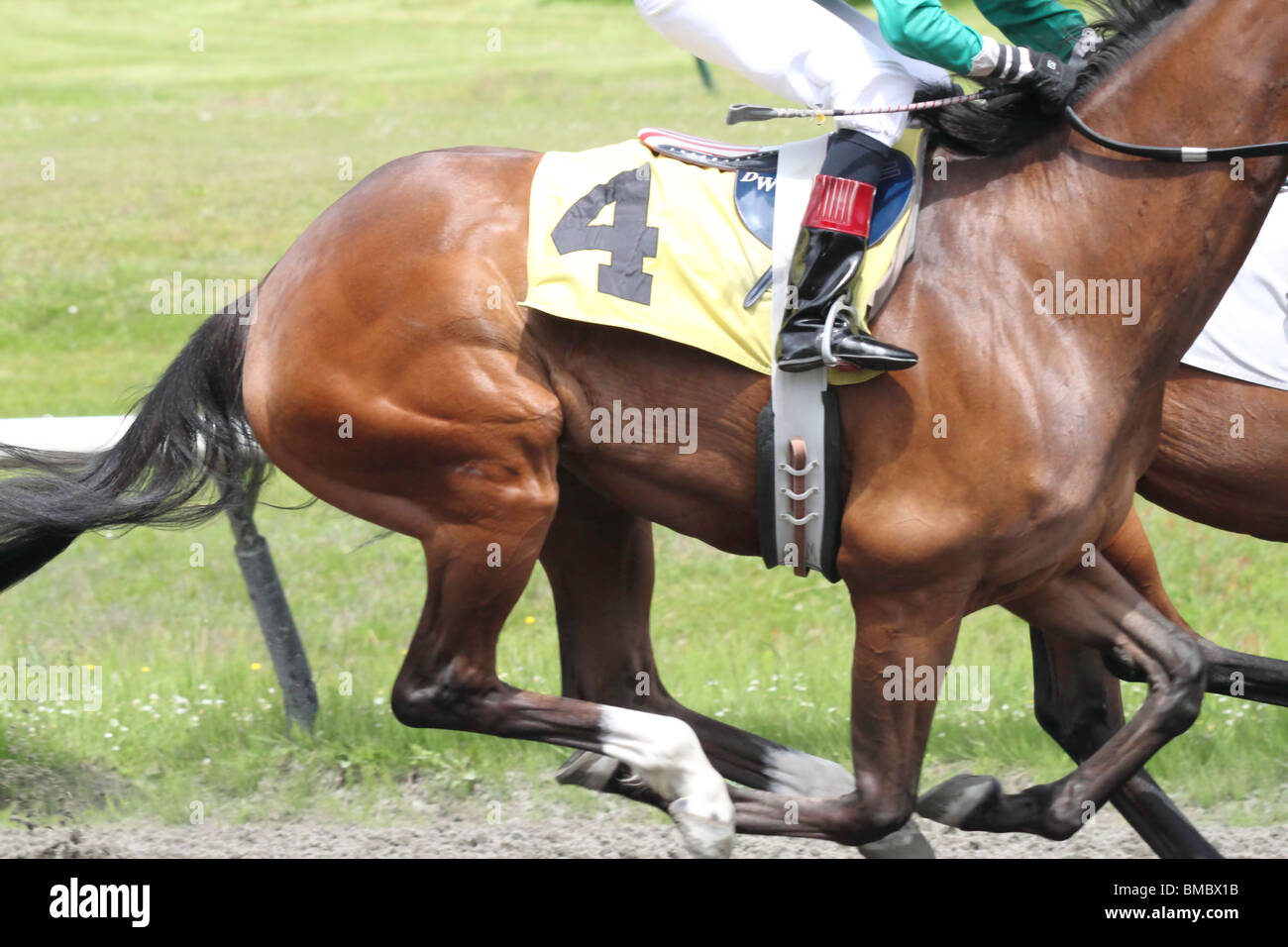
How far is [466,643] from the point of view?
3.57 meters

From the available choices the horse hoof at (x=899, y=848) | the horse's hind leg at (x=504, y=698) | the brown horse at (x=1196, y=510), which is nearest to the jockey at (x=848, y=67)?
the horse's hind leg at (x=504, y=698)

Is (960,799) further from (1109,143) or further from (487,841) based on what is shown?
(1109,143)

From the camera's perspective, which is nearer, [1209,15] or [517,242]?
[1209,15]

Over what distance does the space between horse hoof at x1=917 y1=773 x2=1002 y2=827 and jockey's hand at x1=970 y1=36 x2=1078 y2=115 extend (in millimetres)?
1506

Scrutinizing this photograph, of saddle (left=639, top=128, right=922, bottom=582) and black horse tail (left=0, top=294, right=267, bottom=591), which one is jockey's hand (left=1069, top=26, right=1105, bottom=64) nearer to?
saddle (left=639, top=128, right=922, bottom=582)

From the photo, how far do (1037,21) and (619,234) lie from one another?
105 centimetres

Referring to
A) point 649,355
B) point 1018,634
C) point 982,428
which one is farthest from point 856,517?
point 1018,634

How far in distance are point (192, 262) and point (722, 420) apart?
32.0 ft

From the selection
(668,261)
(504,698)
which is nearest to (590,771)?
(504,698)

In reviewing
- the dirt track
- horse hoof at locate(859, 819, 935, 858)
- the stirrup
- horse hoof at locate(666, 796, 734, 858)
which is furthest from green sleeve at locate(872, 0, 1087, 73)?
the dirt track

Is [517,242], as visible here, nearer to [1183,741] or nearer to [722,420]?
[722,420]

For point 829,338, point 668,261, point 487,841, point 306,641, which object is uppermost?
point 668,261

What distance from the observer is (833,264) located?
10.6 ft
